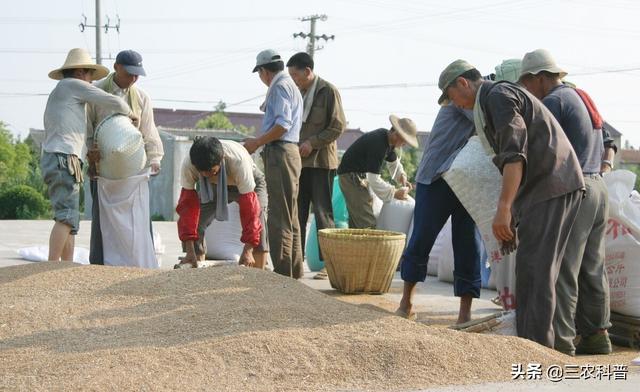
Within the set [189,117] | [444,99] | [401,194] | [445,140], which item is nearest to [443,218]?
[445,140]

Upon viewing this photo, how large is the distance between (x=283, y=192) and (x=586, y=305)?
2.69 metres

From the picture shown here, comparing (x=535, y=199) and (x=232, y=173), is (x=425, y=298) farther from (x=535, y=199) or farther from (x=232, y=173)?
(x=535, y=199)

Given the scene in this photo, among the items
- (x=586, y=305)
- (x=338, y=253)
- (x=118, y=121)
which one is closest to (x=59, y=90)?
(x=118, y=121)

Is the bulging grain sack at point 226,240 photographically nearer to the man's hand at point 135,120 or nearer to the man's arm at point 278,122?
the man's arm at point 278,122

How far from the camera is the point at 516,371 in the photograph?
14.2 ft

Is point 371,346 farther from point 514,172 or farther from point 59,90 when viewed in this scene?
point 59,90

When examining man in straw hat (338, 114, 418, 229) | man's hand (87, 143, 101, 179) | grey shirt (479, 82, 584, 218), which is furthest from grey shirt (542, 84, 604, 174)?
man in straw hat (338, 114, 418, 229)

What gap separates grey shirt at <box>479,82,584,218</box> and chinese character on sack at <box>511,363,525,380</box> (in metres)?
0.91

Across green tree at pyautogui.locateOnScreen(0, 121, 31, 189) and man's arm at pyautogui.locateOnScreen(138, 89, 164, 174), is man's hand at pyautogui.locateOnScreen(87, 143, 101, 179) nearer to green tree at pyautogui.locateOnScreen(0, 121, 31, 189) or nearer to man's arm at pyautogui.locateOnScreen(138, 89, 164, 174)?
man's arm at pyautogui.locateOnScreen(138, 89, 164, 174)

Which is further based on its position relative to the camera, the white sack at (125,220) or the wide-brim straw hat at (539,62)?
the white sack at (125,220)

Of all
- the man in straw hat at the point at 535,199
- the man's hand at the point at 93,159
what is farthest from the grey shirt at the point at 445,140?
the man's hand at the point at 93,159

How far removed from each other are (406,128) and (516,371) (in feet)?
15.2

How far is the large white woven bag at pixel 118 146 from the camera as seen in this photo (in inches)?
264

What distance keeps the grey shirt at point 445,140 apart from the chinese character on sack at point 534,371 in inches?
73.6
